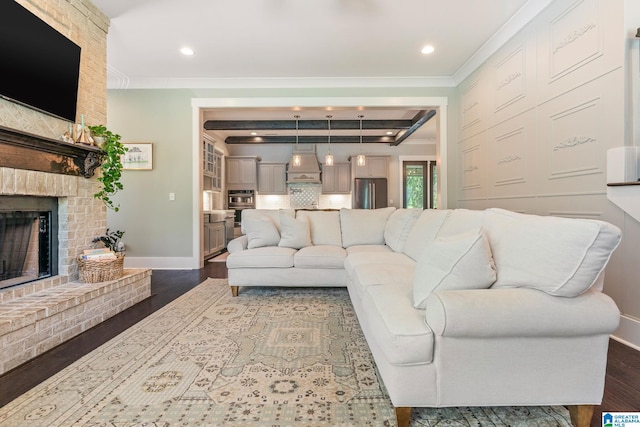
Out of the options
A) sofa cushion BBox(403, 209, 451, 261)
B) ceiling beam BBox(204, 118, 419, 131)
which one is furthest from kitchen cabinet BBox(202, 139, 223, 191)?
sofa cushion BBox(403, 209, 451, 261)

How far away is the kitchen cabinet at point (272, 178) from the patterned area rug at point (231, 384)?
221 inches

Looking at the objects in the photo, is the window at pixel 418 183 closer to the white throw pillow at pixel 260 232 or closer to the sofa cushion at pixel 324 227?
the sofa cushion at pixel 324 227

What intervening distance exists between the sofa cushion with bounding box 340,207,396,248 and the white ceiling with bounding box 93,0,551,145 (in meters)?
2.04

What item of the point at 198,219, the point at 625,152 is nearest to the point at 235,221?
the point at 198,219

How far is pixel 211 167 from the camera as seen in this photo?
6328 mm

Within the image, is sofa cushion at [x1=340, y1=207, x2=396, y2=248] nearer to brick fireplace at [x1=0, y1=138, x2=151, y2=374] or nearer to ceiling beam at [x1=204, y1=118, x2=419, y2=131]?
brick fireplace at [x1=0, y1=138, x2=151, y2=374]

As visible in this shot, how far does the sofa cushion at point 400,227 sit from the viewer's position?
3.10 meters

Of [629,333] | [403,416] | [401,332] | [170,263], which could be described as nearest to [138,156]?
[170,263]

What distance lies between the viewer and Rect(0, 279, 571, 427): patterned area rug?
133 centimetres

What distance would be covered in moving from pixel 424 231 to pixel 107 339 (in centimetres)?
259

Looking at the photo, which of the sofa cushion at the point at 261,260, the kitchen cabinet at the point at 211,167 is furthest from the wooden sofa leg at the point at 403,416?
the kitchen cabinet at the point at 211,167

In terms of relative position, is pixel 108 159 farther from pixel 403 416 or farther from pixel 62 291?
pixel 403 416

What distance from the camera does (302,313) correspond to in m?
2.64

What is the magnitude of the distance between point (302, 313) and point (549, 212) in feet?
7.82
